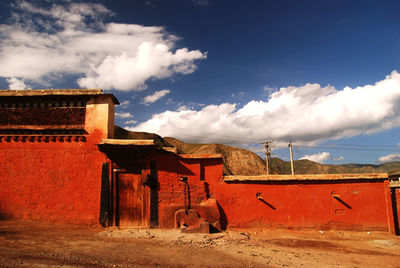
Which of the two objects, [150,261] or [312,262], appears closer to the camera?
[150,261]

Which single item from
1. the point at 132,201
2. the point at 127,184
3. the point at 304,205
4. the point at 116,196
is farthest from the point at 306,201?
the point at 116,196

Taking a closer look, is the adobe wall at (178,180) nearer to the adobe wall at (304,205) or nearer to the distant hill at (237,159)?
the adobe wall at (304,205)

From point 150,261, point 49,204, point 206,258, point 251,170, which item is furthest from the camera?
point 251,170

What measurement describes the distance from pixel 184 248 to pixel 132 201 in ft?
12.0

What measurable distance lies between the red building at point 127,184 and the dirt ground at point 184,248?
61 cm

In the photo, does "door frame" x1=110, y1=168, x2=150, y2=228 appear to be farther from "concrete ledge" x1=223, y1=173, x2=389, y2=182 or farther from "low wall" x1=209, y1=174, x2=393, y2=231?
"concrete ledge" x1=223, y1=173, x2=389, y2=182

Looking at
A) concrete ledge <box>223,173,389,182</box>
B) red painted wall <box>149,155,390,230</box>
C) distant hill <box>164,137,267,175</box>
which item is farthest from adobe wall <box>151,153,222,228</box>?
distant hill <box>164,137,267,175</box>

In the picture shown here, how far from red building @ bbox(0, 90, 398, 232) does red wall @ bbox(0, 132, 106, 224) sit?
0.04 meters

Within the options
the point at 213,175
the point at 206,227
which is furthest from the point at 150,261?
the point at 213,175

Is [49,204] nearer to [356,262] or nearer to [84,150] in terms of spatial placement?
[84,150]

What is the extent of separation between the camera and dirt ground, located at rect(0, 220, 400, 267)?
641cm

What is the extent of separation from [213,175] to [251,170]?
193ft

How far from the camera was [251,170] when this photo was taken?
67.9 metres

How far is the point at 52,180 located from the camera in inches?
415
